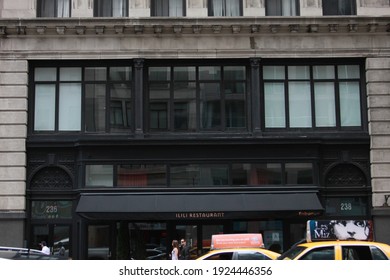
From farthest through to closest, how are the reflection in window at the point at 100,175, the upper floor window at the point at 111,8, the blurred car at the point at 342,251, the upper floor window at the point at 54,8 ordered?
the upper floor window at the point at 54,8 → the upper floor window at the point at 111,8 → the reflection in window at the point at 100,175 → the blurred car at the point at 342,251

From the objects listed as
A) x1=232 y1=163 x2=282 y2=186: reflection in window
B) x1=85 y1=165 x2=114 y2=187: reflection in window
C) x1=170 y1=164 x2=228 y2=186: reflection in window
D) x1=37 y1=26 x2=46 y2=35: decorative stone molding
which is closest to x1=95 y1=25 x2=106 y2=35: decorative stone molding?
x1=37 y1=26 x2=46 y2=35: decorative stone molding

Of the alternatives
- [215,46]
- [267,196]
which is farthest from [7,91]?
[267,196]

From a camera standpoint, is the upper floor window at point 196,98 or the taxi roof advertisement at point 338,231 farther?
the upper floor window at point 196,98

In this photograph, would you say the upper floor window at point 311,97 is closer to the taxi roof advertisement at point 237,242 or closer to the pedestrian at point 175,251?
the pedestrian at point 175,251

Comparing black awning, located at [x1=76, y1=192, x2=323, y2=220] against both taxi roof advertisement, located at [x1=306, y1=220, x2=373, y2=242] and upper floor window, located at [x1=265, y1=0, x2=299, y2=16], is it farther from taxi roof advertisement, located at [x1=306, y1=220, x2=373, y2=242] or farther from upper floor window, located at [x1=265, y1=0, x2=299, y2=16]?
upper floor window, located at [x1=265, y1=0, x2=299, y2=16]

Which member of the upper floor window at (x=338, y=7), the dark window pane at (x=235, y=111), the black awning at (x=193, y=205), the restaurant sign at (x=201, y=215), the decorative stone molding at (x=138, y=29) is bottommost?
the restaurant sign at (x=201, y=215)

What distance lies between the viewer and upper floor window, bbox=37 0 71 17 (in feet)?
79.7

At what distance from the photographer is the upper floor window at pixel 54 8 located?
24281mm

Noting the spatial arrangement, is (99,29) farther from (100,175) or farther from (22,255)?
(22,255)

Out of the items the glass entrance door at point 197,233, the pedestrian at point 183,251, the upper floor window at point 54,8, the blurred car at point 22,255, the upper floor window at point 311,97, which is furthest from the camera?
the upper floor window at point 54,8

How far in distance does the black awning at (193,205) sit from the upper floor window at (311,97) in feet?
11.0

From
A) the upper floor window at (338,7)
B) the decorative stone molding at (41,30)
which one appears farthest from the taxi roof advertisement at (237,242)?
the decorative stone molding at (41,30)

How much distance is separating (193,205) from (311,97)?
6.95 metres

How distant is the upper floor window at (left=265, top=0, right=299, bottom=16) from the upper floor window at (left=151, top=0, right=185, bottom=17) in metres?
3.74
